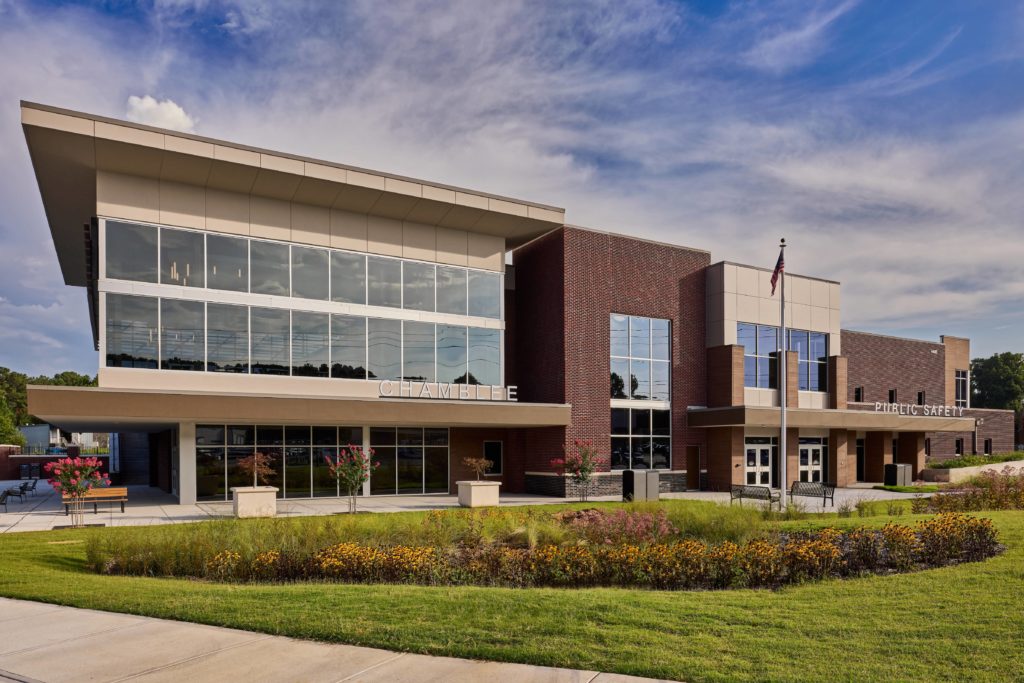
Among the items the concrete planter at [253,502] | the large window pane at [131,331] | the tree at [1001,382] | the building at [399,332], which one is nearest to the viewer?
the concrete planter at [253,502]

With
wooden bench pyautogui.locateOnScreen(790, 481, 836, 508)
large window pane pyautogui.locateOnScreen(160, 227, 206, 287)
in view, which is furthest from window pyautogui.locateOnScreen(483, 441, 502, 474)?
large window pane pyautogui.locateOnScreen(160, 227, 206, 287)

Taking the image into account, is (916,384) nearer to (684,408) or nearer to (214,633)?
(684,408)

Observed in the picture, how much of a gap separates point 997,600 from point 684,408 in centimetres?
2600

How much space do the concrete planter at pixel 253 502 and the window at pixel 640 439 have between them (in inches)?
608

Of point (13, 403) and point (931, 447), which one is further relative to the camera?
point (13, 403)

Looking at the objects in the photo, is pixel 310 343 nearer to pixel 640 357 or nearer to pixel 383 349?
pixel 383 349

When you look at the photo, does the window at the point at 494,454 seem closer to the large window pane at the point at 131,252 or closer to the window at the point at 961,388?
the large window pane at the point at 131,252

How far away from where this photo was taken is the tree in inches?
4316

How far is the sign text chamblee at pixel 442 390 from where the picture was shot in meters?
28.8

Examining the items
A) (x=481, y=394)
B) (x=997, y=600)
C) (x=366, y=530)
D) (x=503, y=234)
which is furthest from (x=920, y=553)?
(x=503, y=234)

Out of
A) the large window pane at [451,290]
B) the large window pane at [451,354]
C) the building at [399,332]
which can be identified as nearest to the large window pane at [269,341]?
the building at [399,332]

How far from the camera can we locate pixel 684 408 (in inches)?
1358

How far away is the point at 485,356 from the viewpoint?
3142 cm

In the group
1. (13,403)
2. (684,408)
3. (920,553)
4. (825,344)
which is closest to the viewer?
(920,553)
